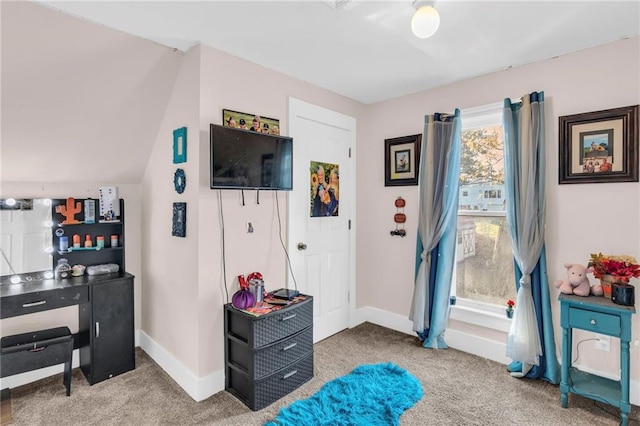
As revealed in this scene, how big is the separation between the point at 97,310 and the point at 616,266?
3.57m

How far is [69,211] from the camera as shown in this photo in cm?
270

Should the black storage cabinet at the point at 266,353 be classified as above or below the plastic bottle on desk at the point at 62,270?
below

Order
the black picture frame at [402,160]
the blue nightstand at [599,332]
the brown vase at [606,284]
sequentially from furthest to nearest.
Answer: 1. the black picture frame at [402,160]
2. the brown vase at [606,284]
3. the blue nightstand at [599,332]

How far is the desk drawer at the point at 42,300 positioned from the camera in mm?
2143

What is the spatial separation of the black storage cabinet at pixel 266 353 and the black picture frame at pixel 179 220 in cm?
63

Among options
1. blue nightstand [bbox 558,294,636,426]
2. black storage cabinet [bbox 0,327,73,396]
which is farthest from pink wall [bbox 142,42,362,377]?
blue nightstand [bbox 558,294,636,426]

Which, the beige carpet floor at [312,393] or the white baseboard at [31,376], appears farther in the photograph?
the white baseboard at [31,376]

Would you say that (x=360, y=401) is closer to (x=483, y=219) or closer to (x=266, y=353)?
(x=266, y=353)

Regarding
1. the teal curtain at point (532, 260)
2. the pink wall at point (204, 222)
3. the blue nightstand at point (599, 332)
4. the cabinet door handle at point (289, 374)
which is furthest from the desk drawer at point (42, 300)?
the blue nightstand at point (599, 332)

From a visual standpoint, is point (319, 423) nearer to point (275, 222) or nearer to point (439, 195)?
point (275, 222)

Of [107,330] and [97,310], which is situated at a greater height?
[97,310]

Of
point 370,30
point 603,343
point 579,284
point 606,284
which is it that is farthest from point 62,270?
point 603,343

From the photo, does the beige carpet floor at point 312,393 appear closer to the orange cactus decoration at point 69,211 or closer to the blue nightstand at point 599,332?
the blue nightstand at point 599,332

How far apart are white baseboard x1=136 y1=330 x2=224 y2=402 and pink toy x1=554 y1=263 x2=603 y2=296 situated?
2474mm
